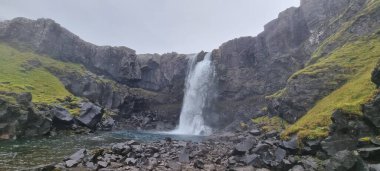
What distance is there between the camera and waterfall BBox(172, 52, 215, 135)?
380ft

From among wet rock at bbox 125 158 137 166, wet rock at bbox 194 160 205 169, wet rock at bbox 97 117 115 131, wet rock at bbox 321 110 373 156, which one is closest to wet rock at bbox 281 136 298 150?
wet rock at bbox 321 110 373 156

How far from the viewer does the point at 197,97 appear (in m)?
121

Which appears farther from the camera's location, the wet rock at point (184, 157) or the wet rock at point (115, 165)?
the wet rock at point (184, 157)

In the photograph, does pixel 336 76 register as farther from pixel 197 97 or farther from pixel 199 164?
pixel 197 97

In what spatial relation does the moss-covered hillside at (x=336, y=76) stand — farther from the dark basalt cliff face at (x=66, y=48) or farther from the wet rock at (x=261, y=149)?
the dark basalt cliff face at (x=66, y=48)

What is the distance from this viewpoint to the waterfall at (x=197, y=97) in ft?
380

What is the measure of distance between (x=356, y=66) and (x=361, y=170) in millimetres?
41094

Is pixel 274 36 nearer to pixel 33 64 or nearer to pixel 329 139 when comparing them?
pixel 329 139

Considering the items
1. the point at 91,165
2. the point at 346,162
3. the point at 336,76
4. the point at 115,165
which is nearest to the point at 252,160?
the point at 346,162

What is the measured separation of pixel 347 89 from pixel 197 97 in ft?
265

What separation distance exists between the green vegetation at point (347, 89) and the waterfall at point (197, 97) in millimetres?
58026

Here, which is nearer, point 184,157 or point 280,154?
point 280,154

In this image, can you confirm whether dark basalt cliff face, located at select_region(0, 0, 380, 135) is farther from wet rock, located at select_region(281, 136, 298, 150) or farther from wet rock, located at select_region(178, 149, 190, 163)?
wet rock, located at select_region(178, 149, 190, 163)

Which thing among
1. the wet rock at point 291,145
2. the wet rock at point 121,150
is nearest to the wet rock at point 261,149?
the wet rock at point 291,145
